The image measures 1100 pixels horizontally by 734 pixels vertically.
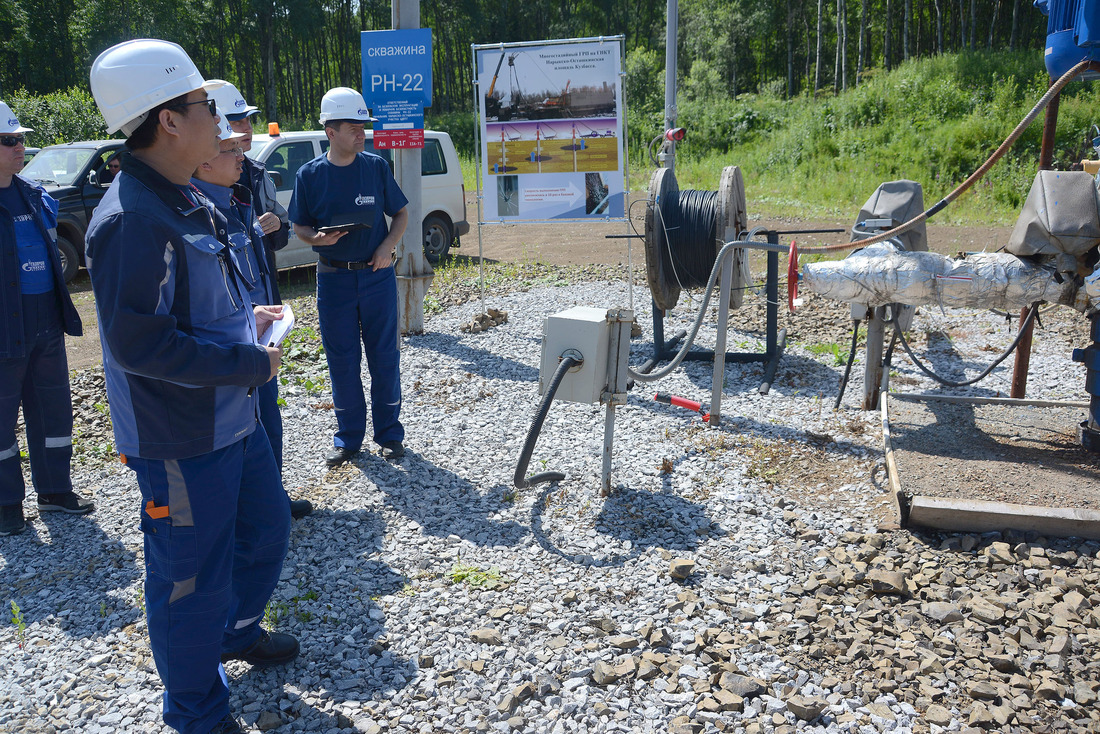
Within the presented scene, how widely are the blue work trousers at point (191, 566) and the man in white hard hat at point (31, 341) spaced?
248cm

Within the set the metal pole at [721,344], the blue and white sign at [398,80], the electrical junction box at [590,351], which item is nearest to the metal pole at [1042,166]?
the metal pole at [721,344]

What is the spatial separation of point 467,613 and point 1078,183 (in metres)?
4.07

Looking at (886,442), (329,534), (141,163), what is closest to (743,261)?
(886,442)

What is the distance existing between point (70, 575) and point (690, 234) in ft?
16.0

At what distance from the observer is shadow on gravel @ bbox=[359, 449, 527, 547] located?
13.9 ft

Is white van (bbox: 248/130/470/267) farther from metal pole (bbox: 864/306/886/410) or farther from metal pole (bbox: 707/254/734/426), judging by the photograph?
metal pole (bbox: 864/306/886/410)

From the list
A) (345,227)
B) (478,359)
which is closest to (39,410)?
(345,227)

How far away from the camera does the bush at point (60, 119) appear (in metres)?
27.5

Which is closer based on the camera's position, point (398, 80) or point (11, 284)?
point (11, 284)

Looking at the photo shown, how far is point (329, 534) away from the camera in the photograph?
4.26 m

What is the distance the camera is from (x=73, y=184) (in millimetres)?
11250

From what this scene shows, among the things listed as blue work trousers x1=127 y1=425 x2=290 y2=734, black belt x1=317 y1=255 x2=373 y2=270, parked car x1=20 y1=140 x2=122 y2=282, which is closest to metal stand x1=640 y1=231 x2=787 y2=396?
black belt x1=317 y1=255 x2=373 y2=270

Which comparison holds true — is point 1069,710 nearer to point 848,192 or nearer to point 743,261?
point 743,261

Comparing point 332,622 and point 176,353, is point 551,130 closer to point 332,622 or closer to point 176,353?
point 332,622
